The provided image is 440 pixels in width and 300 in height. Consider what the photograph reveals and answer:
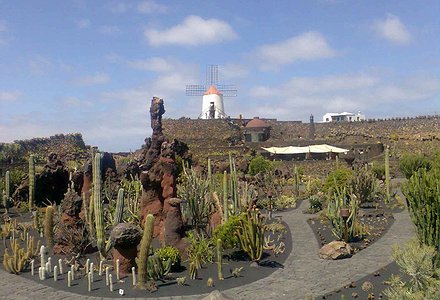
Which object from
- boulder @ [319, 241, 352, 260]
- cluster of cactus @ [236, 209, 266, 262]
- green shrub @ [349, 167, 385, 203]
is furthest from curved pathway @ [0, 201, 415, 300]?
green shrub @ [349, 167, 385, 203]

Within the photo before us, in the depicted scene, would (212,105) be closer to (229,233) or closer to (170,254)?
(229,233)

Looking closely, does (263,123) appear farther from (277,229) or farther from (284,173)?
(277,229)

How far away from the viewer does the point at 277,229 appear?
44.7 feet

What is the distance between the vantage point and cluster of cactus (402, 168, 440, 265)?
26.9 ft

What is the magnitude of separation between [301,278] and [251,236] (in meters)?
1.59

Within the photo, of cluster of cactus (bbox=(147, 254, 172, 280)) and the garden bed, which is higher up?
cluster of cactus (bbox=(147, 254, 172, 280))

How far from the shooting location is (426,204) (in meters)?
8.34

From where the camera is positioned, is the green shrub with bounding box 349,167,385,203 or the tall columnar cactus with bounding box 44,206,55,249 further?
the green shrub with bounding box 349,167,385,203

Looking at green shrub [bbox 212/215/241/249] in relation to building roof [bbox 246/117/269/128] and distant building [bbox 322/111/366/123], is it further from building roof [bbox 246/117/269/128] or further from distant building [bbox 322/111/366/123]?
distant building [bbox 322/111/366/123]

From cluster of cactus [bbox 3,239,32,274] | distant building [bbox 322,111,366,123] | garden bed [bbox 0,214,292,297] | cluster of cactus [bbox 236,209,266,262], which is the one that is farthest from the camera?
distant building [bbox 322,111,366,123]

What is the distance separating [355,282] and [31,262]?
696 cm

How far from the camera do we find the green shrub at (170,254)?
9236 millimetres

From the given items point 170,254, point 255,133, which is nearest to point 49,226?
point 170,254

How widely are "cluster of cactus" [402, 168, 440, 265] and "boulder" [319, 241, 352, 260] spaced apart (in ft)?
6.81
